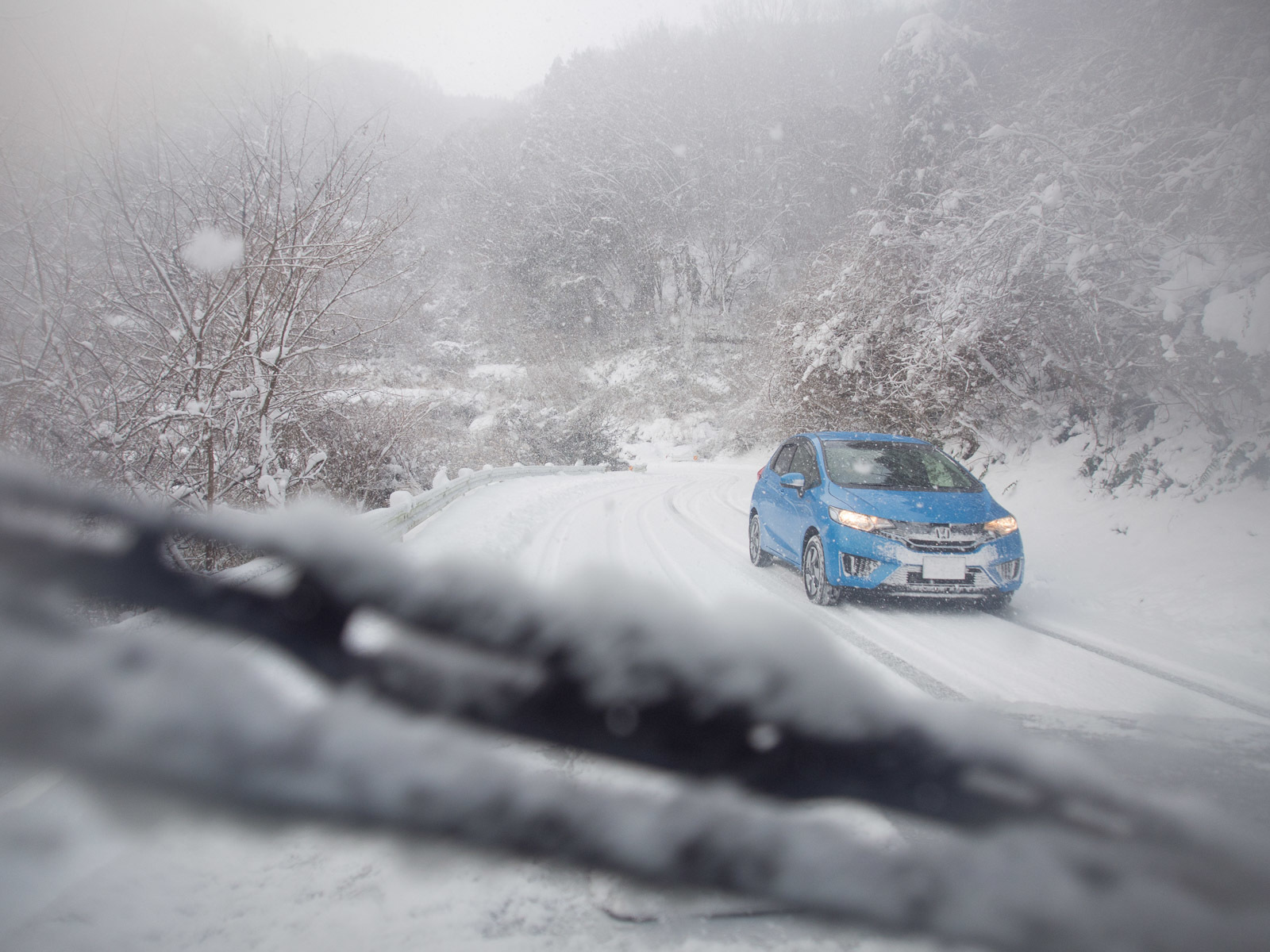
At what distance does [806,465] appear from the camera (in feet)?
20.6

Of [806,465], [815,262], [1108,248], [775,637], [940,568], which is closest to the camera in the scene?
[775,637]

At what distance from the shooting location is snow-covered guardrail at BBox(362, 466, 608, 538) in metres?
6.69

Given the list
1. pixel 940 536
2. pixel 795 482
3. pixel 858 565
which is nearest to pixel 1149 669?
pixel 940 536

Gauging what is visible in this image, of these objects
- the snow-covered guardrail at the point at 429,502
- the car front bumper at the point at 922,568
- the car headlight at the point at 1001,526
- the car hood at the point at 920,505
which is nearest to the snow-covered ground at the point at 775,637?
the car front bumper at the point at 922,568

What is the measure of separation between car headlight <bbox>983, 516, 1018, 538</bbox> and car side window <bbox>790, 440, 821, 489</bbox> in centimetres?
143

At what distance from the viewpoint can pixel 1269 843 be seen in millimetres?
579

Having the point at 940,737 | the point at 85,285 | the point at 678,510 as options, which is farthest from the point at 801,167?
the point at 940,737

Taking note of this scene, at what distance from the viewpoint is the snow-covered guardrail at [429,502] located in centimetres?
669

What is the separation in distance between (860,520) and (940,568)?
27.5 inches

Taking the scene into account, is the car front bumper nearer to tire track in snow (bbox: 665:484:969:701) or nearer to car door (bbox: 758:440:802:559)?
tire track in snow (bbox: 665:484:969:701)

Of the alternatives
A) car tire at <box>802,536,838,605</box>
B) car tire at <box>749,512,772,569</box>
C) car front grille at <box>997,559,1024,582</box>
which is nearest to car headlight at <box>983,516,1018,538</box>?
car front grille at <box>997,559,1024,582</box>

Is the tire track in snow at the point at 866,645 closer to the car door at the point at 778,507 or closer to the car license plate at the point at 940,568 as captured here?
the car door at the point at 778,507

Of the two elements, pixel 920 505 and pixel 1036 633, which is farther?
pixel 920 505

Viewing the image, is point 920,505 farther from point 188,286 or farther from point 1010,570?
point 188,286
